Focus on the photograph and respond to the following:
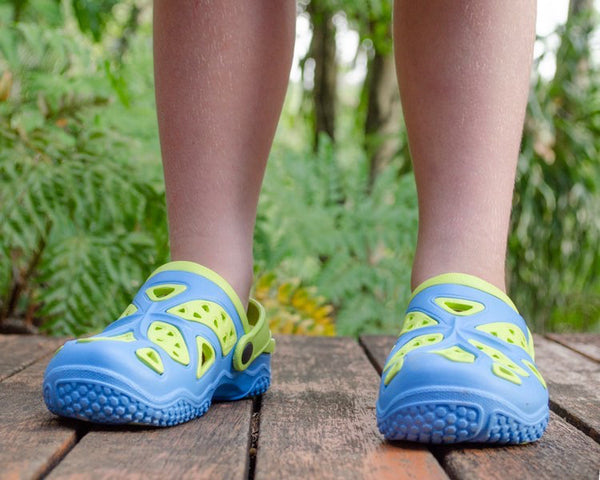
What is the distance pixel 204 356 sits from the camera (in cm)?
83

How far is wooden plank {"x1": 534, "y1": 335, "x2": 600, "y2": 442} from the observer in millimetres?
838

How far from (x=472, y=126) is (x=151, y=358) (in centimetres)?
46

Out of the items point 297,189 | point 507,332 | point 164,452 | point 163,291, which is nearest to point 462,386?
point 507,332

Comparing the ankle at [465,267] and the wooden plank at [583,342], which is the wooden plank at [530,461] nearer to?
the ankle at [465,267]

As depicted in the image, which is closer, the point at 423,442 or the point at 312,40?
the point at 423,442

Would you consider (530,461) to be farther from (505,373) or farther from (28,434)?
(28,434)

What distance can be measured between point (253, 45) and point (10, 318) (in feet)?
4.28

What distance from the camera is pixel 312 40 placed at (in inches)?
151

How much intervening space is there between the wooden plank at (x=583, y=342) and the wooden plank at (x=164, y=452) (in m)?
0.82

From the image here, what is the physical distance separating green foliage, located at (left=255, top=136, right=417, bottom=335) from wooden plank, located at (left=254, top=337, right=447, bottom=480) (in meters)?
0.99

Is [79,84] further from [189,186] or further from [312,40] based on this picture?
[312,40]

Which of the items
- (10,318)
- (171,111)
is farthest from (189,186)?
(10,318)

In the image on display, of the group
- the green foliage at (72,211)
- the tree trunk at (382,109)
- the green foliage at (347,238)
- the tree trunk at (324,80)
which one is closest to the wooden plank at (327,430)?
the green foliage at (72,211)

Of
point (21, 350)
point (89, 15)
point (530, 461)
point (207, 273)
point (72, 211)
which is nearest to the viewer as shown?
point (530, 461)
